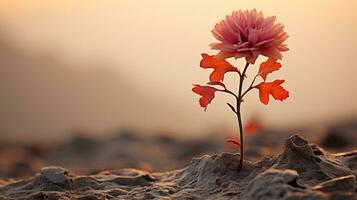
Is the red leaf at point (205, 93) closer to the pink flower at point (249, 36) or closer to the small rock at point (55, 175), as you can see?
the pink flower at point (249, 36)

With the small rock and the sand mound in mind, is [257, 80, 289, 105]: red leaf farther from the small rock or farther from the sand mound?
the small rock

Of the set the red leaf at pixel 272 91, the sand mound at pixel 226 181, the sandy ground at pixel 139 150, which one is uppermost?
the sandy ground at pixel 139 150

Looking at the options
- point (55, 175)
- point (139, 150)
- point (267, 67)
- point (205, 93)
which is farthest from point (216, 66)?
point (139, 150)

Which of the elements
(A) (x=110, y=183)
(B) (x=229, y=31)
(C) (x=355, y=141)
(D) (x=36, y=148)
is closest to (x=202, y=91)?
(B) (x=229, y=31)

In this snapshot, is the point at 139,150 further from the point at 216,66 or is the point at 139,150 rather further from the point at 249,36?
the point at 249,36

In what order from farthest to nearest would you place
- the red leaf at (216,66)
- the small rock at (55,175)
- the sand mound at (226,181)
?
the small rock at (55,175) → the red leaf at (216,66) → the sand mound at (226,181)

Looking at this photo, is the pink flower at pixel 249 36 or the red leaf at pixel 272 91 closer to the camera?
the pink flower at pixel 249 36

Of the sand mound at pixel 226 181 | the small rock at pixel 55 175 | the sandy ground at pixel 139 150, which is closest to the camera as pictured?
the sand mound at pixel 226 181

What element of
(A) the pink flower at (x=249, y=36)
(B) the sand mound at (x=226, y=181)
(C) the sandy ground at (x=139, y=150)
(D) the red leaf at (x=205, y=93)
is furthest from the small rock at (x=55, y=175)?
(C) the sandy ground at (x=139, y=150)
